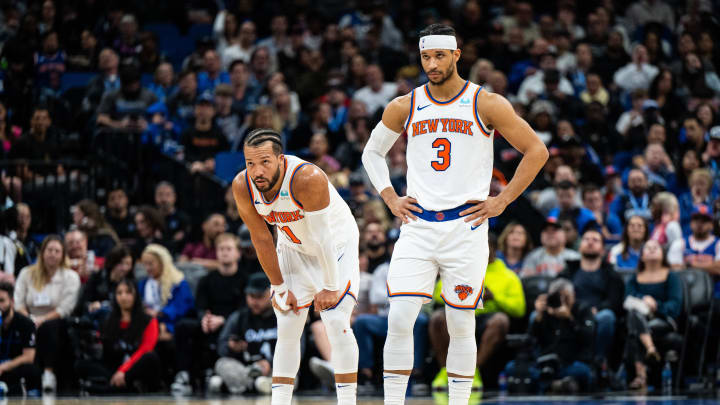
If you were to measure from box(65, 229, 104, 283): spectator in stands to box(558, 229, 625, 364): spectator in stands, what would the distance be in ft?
18.0

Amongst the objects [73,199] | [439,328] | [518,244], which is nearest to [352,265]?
[439,328]

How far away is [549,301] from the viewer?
35.9ft

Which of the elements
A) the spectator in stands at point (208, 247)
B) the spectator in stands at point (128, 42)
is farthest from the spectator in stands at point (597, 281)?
the spectator in stands at point (128, 42)

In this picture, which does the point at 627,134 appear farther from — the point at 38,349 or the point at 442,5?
the point at 38,349

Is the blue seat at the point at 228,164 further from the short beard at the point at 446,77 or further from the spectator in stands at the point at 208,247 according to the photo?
the short beard at the point at 446,77

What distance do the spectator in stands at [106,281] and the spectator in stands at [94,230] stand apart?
809mm

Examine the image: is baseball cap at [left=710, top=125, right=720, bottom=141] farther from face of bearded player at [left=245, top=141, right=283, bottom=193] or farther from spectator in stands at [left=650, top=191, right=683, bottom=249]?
face of bearded player at [left=245, top=141, right=283, bottom=193]

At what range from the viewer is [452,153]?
6.77m

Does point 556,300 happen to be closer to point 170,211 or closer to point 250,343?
point 250,343

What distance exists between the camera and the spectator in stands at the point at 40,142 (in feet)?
44.0

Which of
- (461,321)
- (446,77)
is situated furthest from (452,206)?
(446,77)

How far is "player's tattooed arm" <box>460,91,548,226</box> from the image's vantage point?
6.73 meters

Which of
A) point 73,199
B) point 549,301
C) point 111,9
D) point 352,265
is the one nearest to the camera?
point 352,265

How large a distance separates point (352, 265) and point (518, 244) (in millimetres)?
5229
